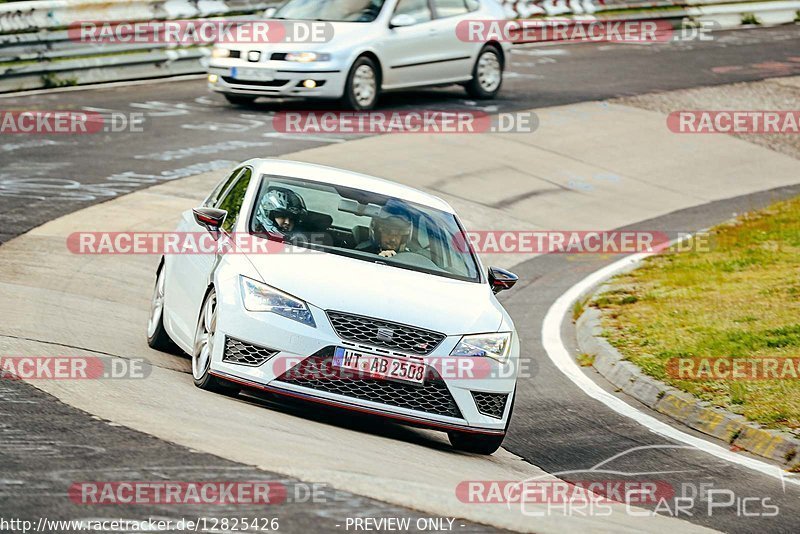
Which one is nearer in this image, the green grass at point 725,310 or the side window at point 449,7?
the green grass at point 725,310

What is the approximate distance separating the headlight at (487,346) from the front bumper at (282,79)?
40.2 ft

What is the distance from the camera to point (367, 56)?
68.2 feet

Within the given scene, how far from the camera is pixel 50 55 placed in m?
21.2

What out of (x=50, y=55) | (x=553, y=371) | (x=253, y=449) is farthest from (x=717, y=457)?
(x=50, y=55)

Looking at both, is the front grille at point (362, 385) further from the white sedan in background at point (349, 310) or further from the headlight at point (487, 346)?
the headlight at point (487, 346)

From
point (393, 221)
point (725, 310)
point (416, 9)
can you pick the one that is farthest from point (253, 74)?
point (393, 221)

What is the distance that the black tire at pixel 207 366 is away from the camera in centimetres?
805

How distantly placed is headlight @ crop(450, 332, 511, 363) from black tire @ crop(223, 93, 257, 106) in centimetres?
1355

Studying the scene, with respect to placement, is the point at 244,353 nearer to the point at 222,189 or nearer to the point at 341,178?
Answer: the point at 341,178

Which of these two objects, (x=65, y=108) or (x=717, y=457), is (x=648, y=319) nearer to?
(x=717, y=457)

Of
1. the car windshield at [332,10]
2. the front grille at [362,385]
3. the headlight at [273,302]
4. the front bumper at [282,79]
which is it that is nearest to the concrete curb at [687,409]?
the front grille at [362,385]

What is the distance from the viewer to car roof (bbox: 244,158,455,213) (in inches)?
371

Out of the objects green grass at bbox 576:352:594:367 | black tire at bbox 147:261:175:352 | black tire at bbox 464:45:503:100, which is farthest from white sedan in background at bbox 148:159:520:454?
black tire at bbox 464:45:503:100

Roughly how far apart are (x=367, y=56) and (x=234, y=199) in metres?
11.7
